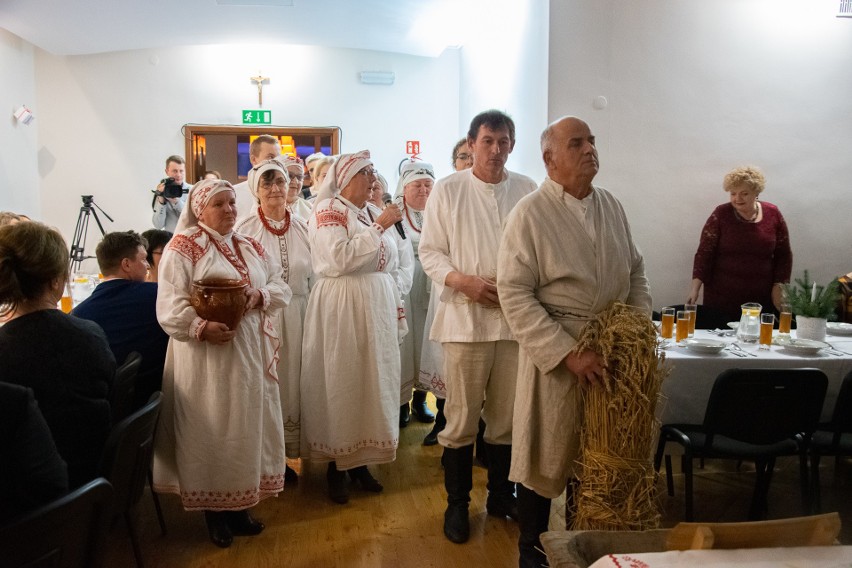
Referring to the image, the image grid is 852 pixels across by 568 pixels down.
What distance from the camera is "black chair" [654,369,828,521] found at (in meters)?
2.75

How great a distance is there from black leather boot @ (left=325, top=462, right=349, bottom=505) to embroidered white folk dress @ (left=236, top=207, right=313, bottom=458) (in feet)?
0.69

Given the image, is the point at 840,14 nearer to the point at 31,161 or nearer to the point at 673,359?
the point at 673,359

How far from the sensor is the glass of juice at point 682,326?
343 centimetres

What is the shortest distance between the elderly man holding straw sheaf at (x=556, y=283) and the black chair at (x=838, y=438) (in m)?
1.35

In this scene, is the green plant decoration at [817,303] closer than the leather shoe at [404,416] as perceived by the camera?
Yes

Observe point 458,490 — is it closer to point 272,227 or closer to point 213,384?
→ point 213,384

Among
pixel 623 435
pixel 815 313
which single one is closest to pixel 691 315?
pixel 815 313

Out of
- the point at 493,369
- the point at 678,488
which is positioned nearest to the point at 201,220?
the point at 493,369

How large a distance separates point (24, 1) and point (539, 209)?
646cm

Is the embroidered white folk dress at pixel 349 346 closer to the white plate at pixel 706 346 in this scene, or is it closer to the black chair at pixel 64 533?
the white plate at pixel 706 346

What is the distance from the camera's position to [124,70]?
8273 millimetres

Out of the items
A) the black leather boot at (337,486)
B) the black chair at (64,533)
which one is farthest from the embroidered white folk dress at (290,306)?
the black chair at (64,533)

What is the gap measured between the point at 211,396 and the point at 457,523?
1152mm

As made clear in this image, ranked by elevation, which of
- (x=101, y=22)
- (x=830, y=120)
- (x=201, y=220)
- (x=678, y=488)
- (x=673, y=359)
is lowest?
(x=678, y=488)
